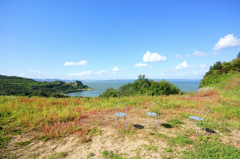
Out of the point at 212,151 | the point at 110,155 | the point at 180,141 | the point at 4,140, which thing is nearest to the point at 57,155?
the point at 110,155

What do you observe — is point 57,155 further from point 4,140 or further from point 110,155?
point 4,140

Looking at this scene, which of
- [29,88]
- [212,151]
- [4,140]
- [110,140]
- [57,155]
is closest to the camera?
[57,155]

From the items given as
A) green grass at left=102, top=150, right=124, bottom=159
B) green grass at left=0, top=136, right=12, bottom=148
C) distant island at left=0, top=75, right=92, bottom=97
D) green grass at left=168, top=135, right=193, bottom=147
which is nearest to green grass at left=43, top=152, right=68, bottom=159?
green grass at left=102, top=150, right=124, bottom=159

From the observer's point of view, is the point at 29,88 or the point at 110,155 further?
the point at 29,88

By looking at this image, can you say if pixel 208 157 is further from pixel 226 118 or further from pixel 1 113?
pixel 1 113

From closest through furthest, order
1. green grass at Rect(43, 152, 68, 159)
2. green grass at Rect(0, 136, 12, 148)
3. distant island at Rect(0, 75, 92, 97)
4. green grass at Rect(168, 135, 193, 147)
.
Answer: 1. green grass at Rect(43, 152, 68, 159)
2. green grass at Rect(0, 136, 12, 148)
3. green grass at Rect(168, 135, 193, 147)
4. distant island at Rect(0, 75, 92, 97)


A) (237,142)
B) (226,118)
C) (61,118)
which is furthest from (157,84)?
(61,118)

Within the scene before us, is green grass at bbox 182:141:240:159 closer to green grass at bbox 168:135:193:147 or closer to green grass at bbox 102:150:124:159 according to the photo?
green grass at bbox 168:135:193:147

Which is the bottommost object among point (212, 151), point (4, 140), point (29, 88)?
point (29, 88)

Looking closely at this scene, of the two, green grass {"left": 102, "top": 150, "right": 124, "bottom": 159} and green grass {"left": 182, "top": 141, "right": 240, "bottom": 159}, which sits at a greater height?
green grass {"left": 102, "top": 150, "right": 124, "bottom": 159}

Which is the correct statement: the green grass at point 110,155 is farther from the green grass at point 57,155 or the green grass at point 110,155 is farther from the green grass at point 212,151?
the green grass at point 212,151

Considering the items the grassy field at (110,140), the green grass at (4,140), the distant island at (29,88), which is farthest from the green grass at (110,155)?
the distant island at (29,88)

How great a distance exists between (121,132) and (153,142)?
54.5 inches

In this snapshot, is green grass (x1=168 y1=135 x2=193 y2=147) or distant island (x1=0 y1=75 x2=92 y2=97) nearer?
green grass (x1=168 y1=135 x2=193 y2=147)
